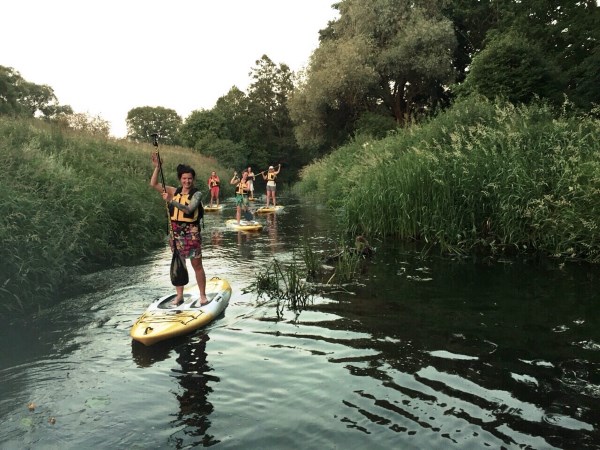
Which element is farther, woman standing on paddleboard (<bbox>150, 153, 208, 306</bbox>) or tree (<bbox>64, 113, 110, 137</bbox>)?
tree (<bbox>64, 113, 110, 137</bbox>)

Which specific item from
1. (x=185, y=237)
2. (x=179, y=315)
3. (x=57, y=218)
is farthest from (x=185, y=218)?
(x=57, y=218)

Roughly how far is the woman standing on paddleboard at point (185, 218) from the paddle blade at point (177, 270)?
0.11 m

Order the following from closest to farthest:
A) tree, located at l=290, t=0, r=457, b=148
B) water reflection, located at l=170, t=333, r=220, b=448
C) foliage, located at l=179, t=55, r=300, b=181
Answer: water reflection, located at l=170, t=333, r=220, b=448 → tree, located at l=290, t=0, r=457, b=148 → foliage, located at l=179, t=55, r=300, b=181

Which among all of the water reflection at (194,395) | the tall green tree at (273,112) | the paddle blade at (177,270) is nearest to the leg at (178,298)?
the paddle blade at (177,270)

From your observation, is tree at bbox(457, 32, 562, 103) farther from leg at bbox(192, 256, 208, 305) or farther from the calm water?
leg at bbox(192, 256, 208, 305)

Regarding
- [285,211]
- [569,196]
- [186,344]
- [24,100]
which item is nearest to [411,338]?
[186,344]

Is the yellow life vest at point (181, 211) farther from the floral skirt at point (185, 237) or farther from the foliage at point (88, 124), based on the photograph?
the foliage at point (88, 124)

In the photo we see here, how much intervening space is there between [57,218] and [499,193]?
7812 millimetres

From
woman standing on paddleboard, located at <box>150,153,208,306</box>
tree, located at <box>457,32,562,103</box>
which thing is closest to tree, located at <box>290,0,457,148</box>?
tree, located at <box>457,32,562,103</box>

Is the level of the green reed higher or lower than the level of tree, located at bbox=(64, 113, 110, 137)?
lower

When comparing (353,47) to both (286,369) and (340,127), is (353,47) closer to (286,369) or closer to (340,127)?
(340,127)

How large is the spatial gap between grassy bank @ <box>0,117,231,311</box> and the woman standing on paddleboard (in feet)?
6.47

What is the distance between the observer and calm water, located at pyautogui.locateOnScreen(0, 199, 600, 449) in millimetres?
3617

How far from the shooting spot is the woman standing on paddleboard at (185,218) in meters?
6.48
